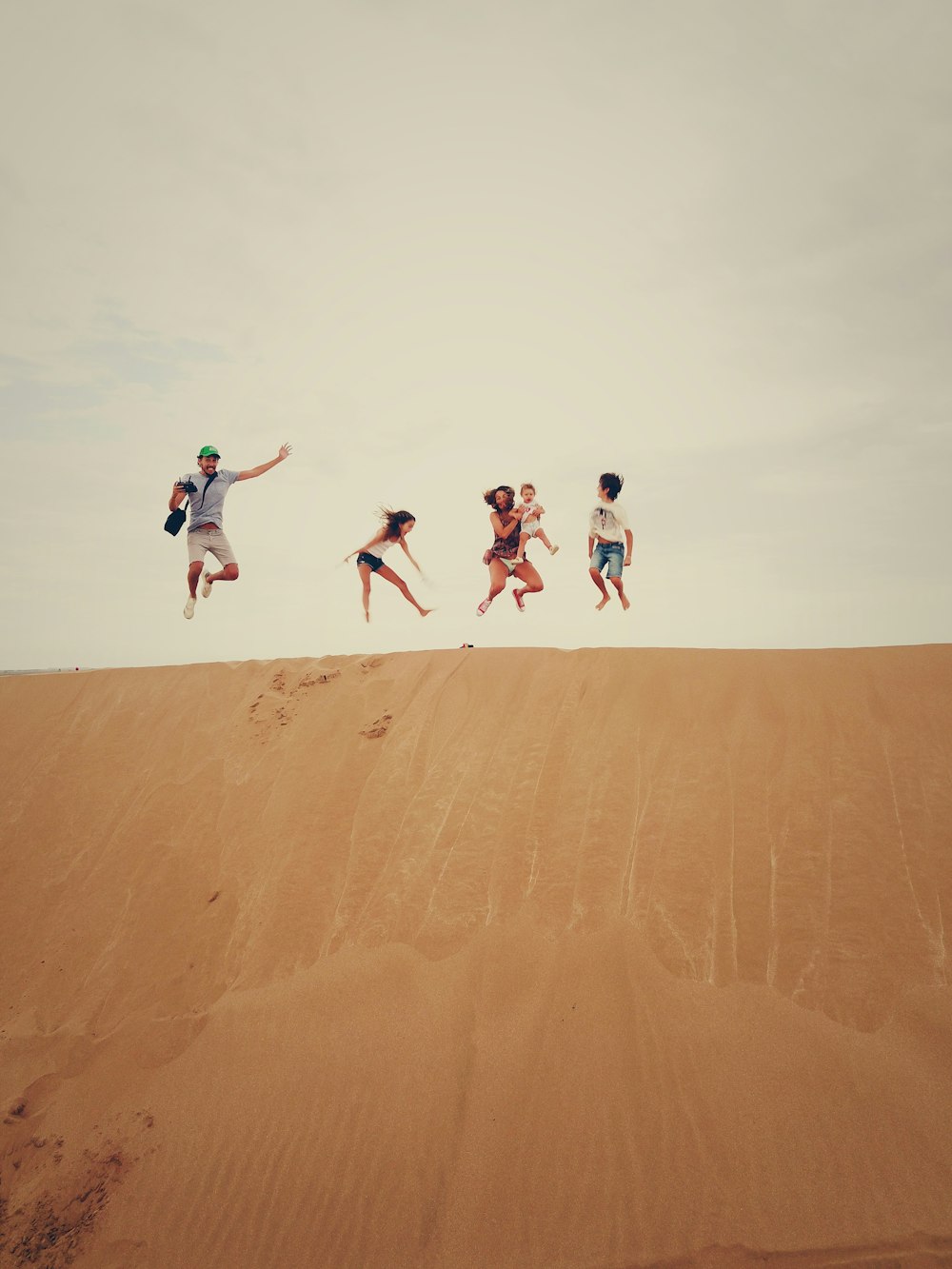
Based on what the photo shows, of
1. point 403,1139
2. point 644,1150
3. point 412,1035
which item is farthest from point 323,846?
point 644,1150

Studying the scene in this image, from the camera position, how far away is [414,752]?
286 inches

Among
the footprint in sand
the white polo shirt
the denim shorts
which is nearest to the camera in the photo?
the footprint in sand

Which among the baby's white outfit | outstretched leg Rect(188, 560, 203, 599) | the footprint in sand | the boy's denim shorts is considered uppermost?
the baby's white outfit

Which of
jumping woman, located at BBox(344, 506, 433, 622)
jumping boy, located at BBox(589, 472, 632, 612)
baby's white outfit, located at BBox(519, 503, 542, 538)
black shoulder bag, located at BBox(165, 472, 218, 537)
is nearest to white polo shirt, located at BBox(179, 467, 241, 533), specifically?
black shoulder bag, located at BBox(165, 472, 218, 537)

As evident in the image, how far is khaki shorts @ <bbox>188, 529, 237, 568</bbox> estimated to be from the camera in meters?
8.71

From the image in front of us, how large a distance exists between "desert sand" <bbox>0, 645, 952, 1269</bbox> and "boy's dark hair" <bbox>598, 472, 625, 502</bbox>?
8.52ft

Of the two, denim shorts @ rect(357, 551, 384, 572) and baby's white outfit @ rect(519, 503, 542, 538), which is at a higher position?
baby's white outfit @ rect(519, 503, 542, 538)

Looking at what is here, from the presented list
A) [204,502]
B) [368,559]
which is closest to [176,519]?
[204,502]

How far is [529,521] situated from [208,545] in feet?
14.6

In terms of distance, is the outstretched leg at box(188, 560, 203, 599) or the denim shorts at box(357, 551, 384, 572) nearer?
the outstretched leg at box(188, 560, 203, 599)

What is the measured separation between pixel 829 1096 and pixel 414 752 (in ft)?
15.0

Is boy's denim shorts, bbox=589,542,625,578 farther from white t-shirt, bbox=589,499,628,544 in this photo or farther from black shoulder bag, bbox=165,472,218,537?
black shoulder bag, bbox=165,472,218,537

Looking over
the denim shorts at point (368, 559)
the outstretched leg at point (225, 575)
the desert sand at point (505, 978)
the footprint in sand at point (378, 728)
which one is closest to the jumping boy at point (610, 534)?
the desert sand at point (505, 978)

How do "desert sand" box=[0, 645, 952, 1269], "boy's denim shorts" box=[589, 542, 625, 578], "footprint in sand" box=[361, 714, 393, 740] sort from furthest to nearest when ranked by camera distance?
"boy's denim shorts" box=[589, 542, 625, 578]
"footprint in sand" box=[361, 714, 393, 740]
"desert sand" box=[0, 645, 952, 1269]
